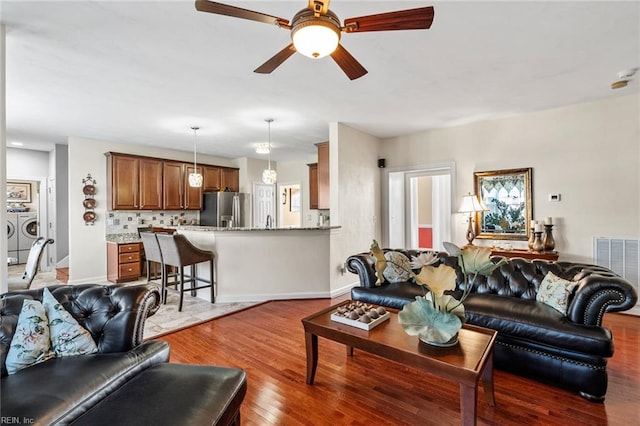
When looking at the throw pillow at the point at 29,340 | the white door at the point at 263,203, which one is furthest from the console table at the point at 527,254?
the white door at the point at 263,203

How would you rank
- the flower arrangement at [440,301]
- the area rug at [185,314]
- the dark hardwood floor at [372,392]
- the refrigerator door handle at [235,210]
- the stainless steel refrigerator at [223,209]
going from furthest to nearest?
1. the refrigerator door handle at [235,210]
2. the stainless steel refrigerator at [223,209]
3. the area rug at [185,314]
4. the dark hardwood floor at [372,392]
5. the flower arrangement at [440,301]

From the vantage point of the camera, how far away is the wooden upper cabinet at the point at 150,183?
577 centimetres

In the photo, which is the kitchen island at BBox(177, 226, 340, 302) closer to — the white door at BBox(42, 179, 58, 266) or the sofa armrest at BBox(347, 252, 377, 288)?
the sofa armrest at BBox(347, 252, 377, 288)

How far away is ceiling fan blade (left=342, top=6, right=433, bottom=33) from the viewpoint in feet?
4.95

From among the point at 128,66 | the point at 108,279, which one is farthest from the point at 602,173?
the point at 108,279

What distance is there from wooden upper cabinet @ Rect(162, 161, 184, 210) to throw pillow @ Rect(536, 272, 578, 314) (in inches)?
243

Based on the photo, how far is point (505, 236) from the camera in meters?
4.33

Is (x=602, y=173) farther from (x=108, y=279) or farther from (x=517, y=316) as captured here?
(x=108, y=279)

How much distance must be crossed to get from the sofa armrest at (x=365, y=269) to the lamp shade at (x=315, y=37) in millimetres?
2163

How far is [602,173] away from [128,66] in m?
5.32

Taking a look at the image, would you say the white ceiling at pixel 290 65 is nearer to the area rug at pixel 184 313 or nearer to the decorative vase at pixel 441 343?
the decorative vase at pixel 441 343

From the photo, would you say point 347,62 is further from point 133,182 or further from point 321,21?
point 133,182

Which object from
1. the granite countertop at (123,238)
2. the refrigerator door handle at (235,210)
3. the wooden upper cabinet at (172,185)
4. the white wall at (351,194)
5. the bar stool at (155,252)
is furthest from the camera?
the refrigerator door handle at (235,210)

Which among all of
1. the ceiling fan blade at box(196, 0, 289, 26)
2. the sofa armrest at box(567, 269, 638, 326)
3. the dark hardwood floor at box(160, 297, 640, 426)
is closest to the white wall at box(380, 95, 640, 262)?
the dark hardwood floor at box(160, 297, 640, 426)
